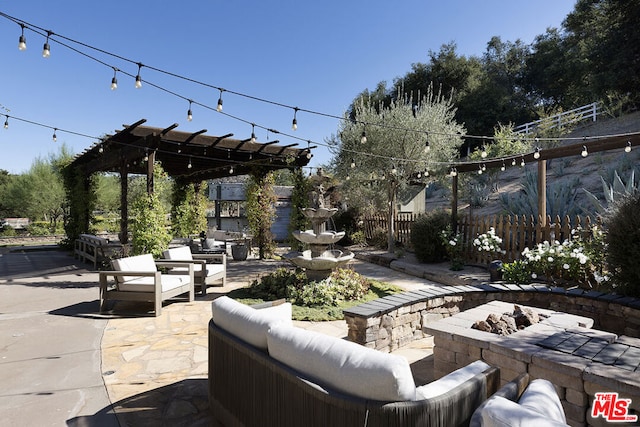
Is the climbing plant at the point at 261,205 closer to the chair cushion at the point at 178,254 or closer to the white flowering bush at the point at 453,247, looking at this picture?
the chair cushion at the point at 178,254

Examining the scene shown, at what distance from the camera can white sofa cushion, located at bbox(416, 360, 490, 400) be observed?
156cm

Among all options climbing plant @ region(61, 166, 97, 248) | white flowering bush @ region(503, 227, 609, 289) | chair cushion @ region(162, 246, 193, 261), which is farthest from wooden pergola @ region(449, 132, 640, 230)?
climbing plant @ region(61, 166, 97, 248)

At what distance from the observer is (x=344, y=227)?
47.2 ft

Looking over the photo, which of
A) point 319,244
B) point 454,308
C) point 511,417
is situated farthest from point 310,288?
point 511,417

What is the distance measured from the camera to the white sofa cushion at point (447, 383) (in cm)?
156

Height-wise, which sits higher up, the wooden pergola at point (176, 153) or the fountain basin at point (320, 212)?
the wooden pergola at point (176, 153)

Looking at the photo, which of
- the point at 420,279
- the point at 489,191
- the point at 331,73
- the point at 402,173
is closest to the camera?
the point at 420,279

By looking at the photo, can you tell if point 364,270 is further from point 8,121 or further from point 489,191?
point 489,191

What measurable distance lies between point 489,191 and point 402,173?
31.9 feet

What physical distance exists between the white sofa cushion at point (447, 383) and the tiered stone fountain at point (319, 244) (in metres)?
4.13

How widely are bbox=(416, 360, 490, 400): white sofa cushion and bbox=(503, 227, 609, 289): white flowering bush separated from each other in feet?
14.1

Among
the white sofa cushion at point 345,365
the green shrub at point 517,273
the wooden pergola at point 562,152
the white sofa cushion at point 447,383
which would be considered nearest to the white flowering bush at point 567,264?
the green shrub at point 517,273

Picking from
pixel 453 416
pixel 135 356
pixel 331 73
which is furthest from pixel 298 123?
pixel 331 73

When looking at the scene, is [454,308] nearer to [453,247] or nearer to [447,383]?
[447,383]
